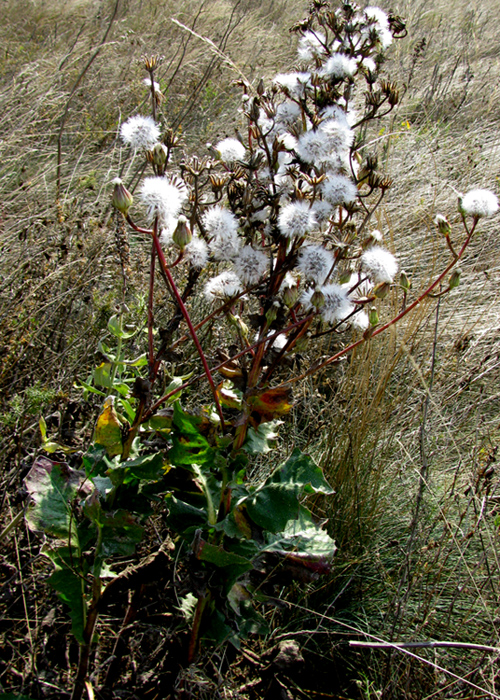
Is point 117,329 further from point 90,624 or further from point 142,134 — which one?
point 90,624

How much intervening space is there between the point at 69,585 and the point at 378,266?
93 centimetres

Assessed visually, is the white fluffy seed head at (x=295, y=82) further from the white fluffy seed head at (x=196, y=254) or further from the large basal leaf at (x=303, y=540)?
the large basal leaf at (x=303, y=540)

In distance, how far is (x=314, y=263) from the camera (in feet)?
3.38

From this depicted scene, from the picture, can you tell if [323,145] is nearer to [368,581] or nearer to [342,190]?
[342,190]

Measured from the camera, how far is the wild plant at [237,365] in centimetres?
101

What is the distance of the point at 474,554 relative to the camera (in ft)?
5.42

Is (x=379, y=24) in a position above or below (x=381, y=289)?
above

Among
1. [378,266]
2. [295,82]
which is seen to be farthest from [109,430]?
[295,82]

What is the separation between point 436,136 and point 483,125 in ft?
2.45

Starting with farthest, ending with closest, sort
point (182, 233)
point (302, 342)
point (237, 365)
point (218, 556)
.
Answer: point (237, 365)
point (302, 342)
point (218, 556)
point (182, 233)

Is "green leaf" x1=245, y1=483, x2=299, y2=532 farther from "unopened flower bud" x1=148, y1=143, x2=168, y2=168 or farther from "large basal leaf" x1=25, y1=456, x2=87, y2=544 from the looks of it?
"unopened flower bud" x1=148, y1=143, x2=168, y2=168

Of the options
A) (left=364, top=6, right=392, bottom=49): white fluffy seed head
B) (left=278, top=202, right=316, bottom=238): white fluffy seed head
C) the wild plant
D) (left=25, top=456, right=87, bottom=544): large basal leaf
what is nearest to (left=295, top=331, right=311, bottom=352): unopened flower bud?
the wild plant

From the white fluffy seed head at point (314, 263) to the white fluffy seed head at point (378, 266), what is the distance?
3.8 inches

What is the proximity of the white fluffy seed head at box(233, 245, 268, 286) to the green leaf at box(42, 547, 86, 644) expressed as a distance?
0.66m
